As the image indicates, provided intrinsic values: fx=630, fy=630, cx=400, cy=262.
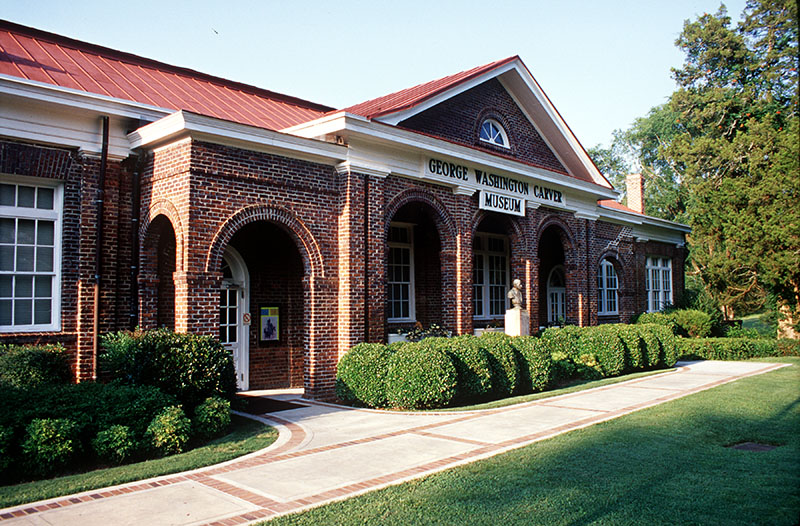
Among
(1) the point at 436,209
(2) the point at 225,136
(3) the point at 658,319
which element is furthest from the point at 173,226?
(3) the point at 658,319

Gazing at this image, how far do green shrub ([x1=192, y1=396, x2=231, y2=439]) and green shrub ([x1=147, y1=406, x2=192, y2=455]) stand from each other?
1.36 ft

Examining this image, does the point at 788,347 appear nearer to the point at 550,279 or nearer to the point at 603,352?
the point at 550,279

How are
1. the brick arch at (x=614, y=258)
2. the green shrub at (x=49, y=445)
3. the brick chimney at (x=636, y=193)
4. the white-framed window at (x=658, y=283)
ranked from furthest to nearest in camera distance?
1. the brick chimney at (x=636, y=193)
2. the white-framed window at (x=658, y=283)
3. the brick arch at (x=614, y=258)
4. the green shrub at (x=49, y=445)

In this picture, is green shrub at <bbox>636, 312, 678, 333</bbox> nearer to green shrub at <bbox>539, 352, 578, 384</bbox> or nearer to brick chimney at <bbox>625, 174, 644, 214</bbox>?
brick chimney at <bbox>625, 174, 644, 214</bbox>

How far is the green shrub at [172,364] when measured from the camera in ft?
29.1

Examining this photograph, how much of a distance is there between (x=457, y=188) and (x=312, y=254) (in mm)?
4567

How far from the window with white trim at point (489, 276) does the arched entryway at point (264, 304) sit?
717 cm

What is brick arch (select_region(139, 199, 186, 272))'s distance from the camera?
10209mm

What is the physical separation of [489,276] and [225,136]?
1135 cm

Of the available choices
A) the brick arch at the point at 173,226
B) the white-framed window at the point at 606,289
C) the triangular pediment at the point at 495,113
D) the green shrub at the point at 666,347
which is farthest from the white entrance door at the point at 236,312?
the white-framed window at the point at 606,289

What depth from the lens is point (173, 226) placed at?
34.9 feet

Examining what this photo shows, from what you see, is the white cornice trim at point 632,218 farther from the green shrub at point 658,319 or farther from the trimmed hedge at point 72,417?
the trimmed hedge at point 72,417

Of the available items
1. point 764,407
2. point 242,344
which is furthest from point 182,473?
point 764,407

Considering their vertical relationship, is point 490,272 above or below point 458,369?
above
